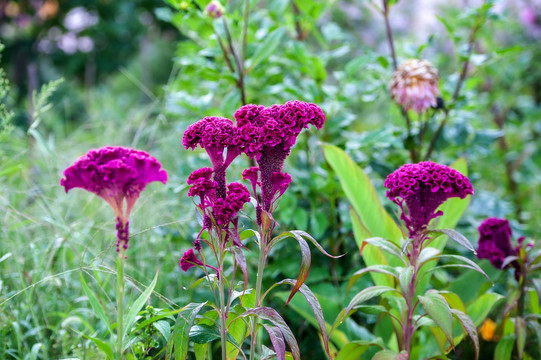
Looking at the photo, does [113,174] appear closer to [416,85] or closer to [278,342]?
[278,342]

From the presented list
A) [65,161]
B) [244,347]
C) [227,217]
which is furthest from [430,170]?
[65,161]

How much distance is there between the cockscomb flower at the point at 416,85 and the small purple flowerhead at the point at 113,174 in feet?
4.15

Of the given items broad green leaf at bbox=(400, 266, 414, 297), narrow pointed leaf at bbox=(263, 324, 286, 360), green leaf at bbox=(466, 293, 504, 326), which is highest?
broad green leaf at bbox=(400, 266, 414, 297)

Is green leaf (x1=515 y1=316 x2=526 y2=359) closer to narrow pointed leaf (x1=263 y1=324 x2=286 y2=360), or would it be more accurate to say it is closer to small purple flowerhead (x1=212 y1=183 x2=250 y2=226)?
narrow pointed leaf (x1=263 y1=324 x2=286 y2=360)

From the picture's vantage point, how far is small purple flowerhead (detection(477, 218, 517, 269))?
157 centimetres

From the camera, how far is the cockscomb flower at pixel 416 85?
75.7 inches

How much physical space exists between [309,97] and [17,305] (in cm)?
140

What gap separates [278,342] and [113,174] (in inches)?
19.7

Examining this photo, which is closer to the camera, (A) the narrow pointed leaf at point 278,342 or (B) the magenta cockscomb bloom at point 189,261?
(A) the narrow pointed leaf at point 278,342

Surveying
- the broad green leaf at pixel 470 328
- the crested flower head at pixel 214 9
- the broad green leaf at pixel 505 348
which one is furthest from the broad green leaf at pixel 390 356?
the crested flower head at pixel 214 9

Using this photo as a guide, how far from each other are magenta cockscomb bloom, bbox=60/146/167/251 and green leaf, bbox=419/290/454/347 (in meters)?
0.74

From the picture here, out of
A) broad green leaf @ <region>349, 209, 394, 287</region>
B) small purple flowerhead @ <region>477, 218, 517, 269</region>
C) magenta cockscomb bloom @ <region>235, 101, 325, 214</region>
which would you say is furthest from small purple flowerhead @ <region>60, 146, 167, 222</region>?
small purple flowerhead @ <region>477, 218, 517, 269</region>

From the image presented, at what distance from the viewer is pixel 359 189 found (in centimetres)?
180

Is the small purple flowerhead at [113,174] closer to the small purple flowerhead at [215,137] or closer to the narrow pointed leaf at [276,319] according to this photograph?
the small purple flowerhead at [215,137]
